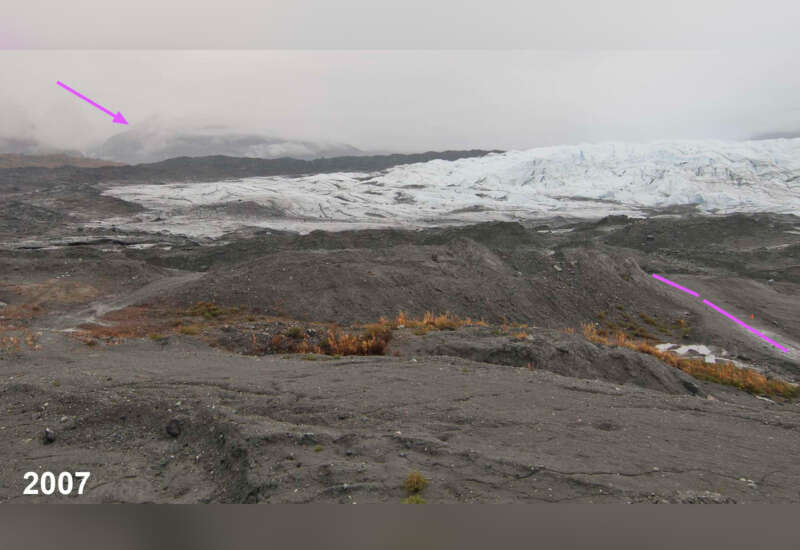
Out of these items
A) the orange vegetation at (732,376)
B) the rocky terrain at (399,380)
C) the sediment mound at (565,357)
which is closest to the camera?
the rocky terrain at (399,380)

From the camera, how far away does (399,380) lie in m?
7.96

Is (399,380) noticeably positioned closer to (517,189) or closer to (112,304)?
(112,304)

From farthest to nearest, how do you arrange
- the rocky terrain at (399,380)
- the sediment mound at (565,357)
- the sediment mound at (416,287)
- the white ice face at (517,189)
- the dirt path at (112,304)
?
the white ice face at (517,189) < the sediment mound at (416,287) < the dirt path at (112,304) < the sediment mound at (565,357) < the rocky terrain at (399,380)

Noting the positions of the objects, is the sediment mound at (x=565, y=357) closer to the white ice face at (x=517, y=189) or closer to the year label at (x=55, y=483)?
the year label at (x=55, y=483)

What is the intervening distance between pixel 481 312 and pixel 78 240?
34.4m

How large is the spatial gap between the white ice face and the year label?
143 ft

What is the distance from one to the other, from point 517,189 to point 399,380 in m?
104

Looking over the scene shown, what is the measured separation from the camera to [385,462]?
4809 millimetres

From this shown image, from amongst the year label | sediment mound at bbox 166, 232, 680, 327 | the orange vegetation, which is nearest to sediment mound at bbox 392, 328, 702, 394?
the orange vegetation

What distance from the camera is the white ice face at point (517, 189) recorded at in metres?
65.3

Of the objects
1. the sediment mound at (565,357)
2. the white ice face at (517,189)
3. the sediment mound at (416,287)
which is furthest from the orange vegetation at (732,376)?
the white ice face at (517,189)

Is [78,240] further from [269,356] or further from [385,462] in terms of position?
[385,462]

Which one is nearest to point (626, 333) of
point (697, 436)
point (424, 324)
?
point (424, 324)

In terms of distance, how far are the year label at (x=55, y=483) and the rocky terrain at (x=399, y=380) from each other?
0.10 metres
